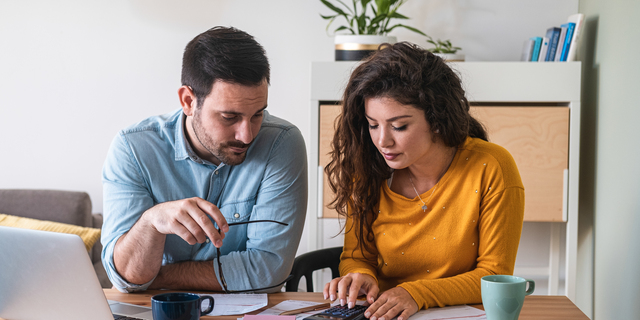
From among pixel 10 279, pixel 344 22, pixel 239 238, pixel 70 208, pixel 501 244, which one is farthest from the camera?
pixel 344 22

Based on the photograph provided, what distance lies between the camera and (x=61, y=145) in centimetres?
276

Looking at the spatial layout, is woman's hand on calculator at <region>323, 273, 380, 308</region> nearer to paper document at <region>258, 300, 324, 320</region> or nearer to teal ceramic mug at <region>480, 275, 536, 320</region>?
paper document at <region>258, 300, 324, 320</region>

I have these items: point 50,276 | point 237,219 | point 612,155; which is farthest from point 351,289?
point 612,155

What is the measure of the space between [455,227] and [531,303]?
0.27m

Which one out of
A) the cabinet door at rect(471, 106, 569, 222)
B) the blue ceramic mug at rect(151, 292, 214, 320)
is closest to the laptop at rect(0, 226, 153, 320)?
the blue ceramic mug at rect(151, 292, 214, 320)

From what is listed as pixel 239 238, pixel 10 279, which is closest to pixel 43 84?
pixel 239 238

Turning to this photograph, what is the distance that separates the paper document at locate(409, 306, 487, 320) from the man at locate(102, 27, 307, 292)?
0.39m

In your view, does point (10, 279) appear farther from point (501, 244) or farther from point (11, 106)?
point (11, 106)

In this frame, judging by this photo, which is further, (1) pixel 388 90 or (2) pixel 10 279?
(1) pixel 388 90

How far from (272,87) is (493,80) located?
3.52ft

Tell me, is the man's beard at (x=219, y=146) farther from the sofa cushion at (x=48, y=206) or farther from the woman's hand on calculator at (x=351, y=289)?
the sofa cushion at (x=48, y=206)

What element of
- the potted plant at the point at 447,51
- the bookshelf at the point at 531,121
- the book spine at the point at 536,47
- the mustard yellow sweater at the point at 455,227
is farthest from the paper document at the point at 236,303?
the book spine at the point at 536,47

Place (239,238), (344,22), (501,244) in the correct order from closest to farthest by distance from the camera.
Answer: (501,244) → (239,238) → (344,22)

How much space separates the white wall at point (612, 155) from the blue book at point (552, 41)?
5.7 inches
